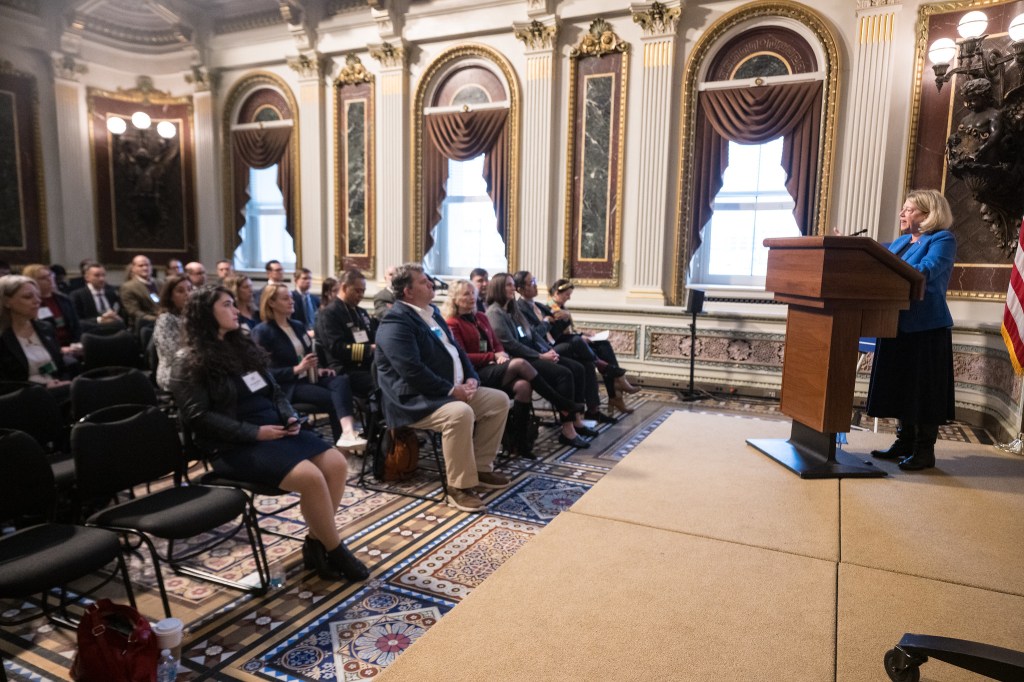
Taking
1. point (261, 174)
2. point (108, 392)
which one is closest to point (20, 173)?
point (261, 174)

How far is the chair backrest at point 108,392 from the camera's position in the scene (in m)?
3.24

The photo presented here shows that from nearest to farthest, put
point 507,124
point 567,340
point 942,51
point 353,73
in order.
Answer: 1. point 942,51
2. point 567,340
3. point 507,124
4. point 353,73

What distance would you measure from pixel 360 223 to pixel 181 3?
159 inches

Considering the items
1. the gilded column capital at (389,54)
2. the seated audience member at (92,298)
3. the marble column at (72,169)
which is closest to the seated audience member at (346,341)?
the seated audience member at (92,298)

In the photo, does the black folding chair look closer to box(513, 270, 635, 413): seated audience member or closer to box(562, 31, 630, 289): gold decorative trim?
box(513, 270, 635, 413): seated audience member

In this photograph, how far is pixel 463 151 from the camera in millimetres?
Answer: 7953

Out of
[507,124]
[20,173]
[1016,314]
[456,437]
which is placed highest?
[507,124]

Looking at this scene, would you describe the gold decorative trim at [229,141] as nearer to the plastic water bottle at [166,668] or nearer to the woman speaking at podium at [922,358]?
the plastic water bottle at [166,668]

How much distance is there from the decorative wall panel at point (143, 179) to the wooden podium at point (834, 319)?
9.65 m

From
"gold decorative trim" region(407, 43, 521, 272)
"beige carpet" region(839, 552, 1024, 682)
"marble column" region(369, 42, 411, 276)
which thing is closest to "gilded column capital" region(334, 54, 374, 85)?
"marble column" region(369, 42, 411, 276)

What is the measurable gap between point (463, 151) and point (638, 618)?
23.4 ft

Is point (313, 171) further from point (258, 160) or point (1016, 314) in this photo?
point (1016, 314)

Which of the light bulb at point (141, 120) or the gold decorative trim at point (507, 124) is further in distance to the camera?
the light bulb at point (141, 120)

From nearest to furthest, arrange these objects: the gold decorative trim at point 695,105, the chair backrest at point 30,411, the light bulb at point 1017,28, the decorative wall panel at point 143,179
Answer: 1. the chair backrest at point 30,411
2. the light bulb at point 1017,28
3. the gold decorative trim at point 695,105
4. the decorative wall panel at point 143,179
